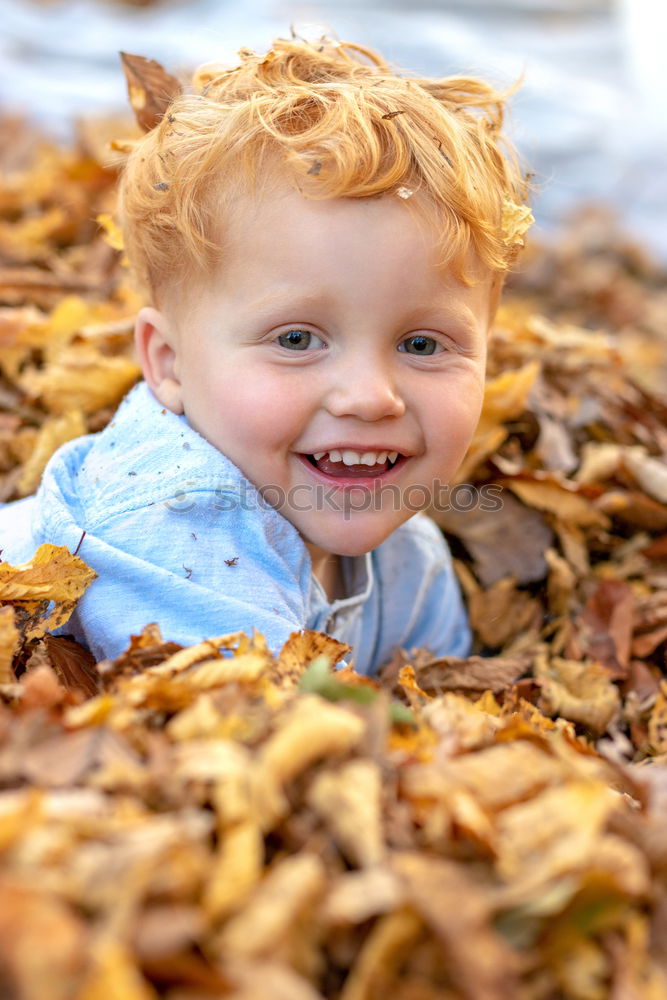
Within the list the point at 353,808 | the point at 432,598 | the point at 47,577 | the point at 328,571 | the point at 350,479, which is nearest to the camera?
the point at 353,808

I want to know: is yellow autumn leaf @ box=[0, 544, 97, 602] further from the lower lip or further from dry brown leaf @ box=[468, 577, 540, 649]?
dry brown leaf @ box=[468, 577, 540, 649]

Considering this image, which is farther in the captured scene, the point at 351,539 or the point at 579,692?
the point at 579,692

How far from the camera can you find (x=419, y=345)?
170cm

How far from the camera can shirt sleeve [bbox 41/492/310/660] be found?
1554 mm

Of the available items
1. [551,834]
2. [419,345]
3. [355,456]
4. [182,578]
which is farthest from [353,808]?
[419,345]

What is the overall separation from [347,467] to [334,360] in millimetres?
207

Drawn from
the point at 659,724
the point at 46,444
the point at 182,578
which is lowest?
the point at 659,724

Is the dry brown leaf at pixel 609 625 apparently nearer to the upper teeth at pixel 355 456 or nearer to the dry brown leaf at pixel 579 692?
the dry brown leaf at pixel 579 692

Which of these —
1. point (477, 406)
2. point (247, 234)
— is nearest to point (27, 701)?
point (247, 234)

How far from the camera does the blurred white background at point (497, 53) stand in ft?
21.2

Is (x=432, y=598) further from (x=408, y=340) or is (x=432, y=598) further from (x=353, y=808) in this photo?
(x=353, y=808)

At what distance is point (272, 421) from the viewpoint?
64.7 inches

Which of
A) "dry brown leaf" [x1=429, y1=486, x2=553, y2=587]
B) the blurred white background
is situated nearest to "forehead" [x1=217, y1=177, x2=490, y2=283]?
"dry brown leaf" [x1=429, y1=486, x2=553, y2=587]

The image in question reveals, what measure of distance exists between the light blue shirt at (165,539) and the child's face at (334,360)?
64 mm
